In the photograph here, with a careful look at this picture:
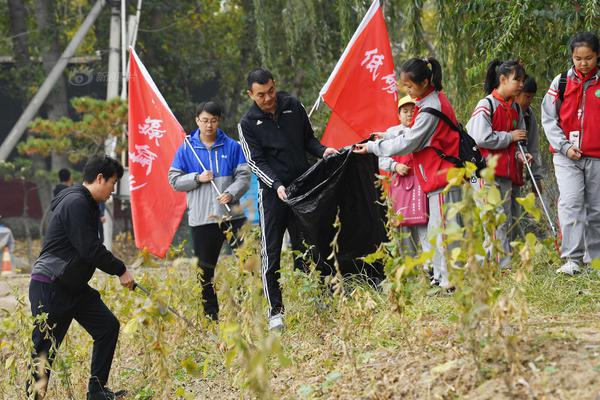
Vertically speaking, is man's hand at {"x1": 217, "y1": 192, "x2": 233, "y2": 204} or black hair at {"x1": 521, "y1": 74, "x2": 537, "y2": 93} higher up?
black hair at {"x1": 521, "y1": 74, "x2": 537, "y2": 93}

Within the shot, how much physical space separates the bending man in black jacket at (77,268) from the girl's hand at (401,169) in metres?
2.28

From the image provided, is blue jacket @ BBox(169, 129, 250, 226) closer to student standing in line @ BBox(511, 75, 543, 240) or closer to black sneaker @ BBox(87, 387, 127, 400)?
black sneaker @ BBox(87, 387, 127, 400)

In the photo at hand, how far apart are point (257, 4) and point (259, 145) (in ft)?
28.8

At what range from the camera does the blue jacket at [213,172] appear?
25.1 feet

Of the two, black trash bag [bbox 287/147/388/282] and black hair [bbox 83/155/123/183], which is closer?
black hair [bbox 83/155/123/183]

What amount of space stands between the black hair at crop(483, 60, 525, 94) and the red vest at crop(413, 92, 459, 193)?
93 cm

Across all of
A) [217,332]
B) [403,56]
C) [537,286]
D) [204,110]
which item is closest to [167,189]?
[204,110]

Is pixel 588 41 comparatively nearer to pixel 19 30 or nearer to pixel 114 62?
pixel 114 62

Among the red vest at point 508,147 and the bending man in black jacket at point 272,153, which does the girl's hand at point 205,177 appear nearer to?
the bending man in black jacket at point 272,153

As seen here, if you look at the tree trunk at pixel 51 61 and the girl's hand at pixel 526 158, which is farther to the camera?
the tree trunk at pixel 51 61

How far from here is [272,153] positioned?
267 inches

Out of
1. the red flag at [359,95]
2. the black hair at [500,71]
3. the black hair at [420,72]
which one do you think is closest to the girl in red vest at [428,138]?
the black hair at [420,72]

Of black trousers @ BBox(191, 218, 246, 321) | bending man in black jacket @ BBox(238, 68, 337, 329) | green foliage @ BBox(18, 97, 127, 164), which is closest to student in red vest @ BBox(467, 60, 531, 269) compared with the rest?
bending man in black jacket @ BBox(238, 68, 337, 329)

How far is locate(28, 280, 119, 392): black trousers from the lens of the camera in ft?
19.9
